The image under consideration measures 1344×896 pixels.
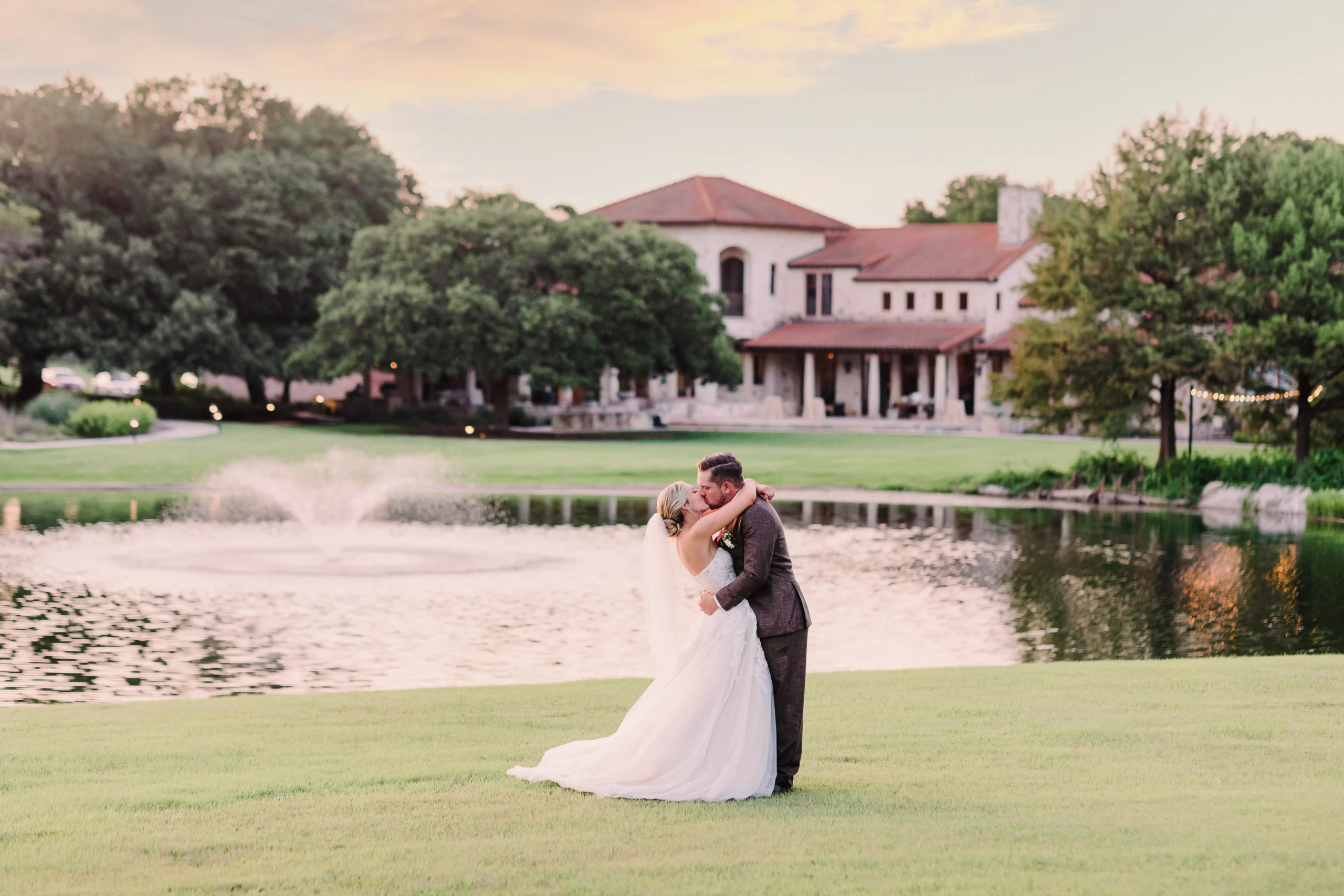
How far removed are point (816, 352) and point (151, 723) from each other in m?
71.0

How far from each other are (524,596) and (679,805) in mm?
13072

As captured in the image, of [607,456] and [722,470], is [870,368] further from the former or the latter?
[722,470]

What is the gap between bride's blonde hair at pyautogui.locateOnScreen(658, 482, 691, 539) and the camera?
860 centimetres

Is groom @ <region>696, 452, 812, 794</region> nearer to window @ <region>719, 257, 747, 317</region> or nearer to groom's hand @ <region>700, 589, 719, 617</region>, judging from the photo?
groom's hand @ <region>700, 589, 719, 617</region>

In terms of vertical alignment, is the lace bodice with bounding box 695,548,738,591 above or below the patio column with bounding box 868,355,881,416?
below

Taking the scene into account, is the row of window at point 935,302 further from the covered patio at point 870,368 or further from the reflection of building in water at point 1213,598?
the reflection of building in water at point 1213,598

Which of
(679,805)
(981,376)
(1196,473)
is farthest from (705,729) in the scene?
(981,376)

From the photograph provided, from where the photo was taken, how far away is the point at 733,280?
84.6 metres

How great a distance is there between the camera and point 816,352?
81625 millimetres

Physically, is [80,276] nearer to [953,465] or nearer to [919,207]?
[953,465]

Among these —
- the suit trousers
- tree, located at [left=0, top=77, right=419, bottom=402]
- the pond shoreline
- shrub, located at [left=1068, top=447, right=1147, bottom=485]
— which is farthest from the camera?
tree, located at [left=0, top=77, right=419, bottom=402]

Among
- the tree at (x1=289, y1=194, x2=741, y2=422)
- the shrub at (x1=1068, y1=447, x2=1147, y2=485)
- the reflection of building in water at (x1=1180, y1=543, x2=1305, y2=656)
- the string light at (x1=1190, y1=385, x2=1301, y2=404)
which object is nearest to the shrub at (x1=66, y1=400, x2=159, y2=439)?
the tree at (x1=289, y1=194, x2=741, y2=422)

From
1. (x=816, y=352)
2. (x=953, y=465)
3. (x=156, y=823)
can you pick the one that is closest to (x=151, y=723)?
(x=156, y=823)

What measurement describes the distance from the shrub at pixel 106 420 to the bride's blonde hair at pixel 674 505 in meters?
47.7
